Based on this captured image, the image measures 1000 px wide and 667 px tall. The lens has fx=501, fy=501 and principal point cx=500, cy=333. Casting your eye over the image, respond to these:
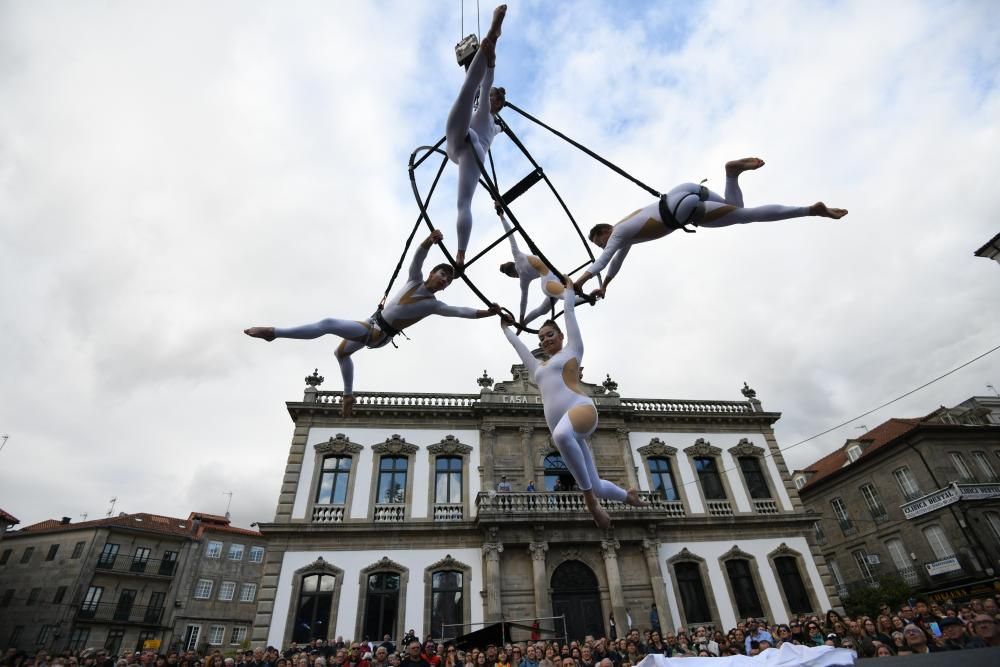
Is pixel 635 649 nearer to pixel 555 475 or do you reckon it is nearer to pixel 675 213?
pixel 675 213

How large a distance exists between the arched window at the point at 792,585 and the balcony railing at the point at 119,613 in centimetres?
3957

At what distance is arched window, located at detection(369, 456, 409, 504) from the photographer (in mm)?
20042

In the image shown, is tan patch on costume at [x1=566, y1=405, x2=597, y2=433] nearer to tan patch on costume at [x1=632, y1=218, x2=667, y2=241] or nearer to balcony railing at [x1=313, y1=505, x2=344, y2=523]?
tan patch on costume at [x1=632, y1=218, x2=667, y2=241]

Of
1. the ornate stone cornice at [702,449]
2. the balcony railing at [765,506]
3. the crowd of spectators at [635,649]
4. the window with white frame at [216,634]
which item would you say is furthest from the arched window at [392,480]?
the window with white frame at [216,634]

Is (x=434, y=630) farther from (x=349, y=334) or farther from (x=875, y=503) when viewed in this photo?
(x=875, y=503)

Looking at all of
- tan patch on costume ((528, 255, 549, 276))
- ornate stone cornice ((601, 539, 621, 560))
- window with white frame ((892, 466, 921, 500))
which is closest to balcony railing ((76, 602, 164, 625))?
ornate stone cornice ((601, 539, 621, 560))

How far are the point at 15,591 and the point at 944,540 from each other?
2266 inches

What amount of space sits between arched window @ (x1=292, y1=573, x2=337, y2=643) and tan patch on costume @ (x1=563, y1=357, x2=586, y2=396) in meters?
16.5

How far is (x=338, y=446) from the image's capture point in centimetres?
2056

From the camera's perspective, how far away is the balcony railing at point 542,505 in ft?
62.2

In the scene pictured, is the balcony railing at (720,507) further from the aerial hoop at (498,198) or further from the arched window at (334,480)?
the aerial hoop at (498,198)

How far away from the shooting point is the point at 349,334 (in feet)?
19.0

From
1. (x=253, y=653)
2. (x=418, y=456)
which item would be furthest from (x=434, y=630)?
(x=253, y=653)

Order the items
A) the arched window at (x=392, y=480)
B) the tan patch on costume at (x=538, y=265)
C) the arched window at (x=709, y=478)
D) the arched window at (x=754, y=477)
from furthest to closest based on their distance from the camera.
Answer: the arched window at (x=754, y=477), the arched window at (x=709, y=478), the arched window at (x=392, y=480), the tan patch on costume at (x=538, y=265)
